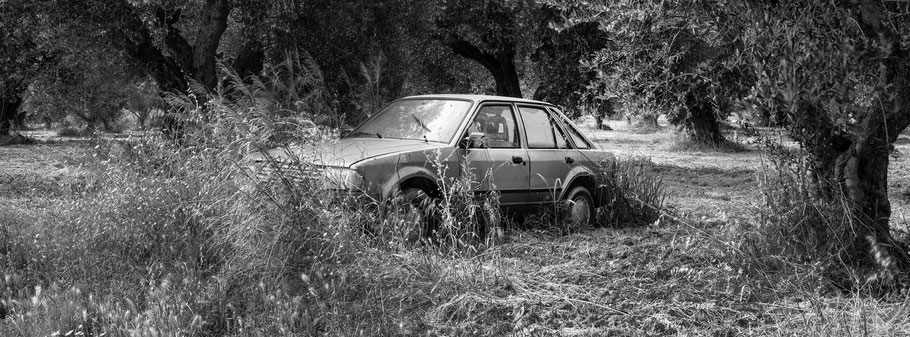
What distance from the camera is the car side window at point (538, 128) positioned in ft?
31.6

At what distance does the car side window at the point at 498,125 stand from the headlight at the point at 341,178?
1885mm

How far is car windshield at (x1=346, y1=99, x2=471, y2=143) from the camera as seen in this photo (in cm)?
891

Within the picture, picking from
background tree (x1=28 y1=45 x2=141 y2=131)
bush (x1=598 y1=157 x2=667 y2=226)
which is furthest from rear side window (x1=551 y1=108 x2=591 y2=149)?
background tree (x1=28 y1=45 x2=141 y2=131)

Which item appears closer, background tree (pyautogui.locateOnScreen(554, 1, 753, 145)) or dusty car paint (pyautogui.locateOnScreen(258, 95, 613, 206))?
background tree (pyautogui.locateOnScreen(554, 1, 753, 145))

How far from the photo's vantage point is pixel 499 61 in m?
24.9

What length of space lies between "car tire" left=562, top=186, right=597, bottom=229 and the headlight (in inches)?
98.2

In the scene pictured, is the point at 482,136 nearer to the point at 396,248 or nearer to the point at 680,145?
the point at 396,248

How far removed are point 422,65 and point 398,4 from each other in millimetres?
7350

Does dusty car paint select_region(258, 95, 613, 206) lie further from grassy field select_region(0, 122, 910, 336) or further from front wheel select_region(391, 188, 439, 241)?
grassy field select_region(0, 122, 910, 336)

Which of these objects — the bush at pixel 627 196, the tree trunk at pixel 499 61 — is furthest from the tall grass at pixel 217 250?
the tree trunk at pixel 499 61

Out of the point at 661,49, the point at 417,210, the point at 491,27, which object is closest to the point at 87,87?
the point at 491,27

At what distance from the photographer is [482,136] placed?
28.3 ft

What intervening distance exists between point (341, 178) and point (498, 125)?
3.18 meters

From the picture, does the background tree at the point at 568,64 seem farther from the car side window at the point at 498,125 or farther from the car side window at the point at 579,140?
the car side window at the point at 498,125
